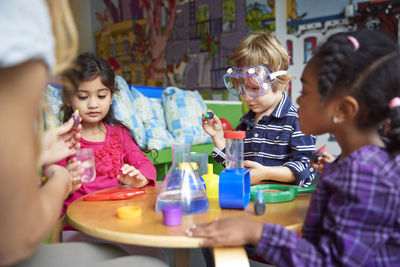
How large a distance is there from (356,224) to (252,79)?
0.93 metres

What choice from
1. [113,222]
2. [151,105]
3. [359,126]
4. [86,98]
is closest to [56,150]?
[113,222]

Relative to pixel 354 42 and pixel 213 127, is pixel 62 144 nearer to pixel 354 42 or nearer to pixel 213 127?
pixel 213 127

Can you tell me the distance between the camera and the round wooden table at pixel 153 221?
749 mm

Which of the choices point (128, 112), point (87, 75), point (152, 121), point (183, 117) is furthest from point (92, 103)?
point (183, 117)

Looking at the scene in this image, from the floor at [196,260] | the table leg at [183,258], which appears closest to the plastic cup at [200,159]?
the table leg at [183,258]

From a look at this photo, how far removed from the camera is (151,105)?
313cm

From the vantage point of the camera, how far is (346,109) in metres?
0.82

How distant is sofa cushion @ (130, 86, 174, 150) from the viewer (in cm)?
279

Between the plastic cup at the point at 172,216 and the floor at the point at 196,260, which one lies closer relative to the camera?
the plastic cup at the point at 172,216

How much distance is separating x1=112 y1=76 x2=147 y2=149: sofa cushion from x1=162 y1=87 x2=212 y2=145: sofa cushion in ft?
1.24

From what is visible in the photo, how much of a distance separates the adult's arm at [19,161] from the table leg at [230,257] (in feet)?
1.17

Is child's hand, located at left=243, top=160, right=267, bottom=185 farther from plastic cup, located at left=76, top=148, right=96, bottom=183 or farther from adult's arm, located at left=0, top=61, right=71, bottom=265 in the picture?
adult's arm, located at left=0, top=61, right=71, bottom=265

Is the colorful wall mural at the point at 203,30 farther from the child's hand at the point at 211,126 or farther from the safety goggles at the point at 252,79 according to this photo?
the child's hand at the point at 211,126

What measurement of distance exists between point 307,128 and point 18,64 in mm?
736
